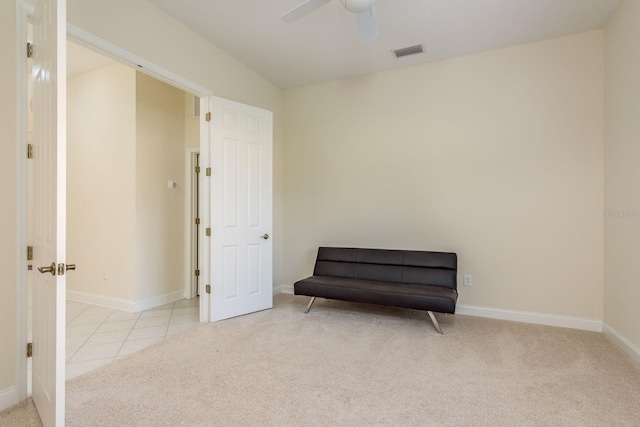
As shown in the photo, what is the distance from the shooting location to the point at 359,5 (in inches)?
81.6

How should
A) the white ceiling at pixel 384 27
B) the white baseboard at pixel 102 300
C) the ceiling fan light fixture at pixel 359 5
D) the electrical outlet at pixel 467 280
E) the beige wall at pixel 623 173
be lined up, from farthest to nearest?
the white baseboard at pixel 102 300 < the electrical outlet at pixel 467 280 < the white ceiling at pixel 384 27 < the beige wall at pixel 623 173 < the ceiling fan light fixture at pixel 359 5

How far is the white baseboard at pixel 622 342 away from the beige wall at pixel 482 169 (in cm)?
20

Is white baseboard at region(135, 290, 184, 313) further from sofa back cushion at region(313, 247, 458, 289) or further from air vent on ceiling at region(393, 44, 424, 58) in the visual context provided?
air vent on ceiling at region(393, 44, 424, 58)

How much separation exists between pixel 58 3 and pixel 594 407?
136 inches

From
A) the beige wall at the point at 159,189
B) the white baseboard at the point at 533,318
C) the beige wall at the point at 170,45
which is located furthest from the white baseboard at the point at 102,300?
the white baseboard at the point at 533,318

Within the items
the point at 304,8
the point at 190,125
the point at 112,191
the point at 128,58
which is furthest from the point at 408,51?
the point at 112,191

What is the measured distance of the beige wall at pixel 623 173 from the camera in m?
2.38

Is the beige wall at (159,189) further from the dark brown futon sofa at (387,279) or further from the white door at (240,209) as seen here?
the dark brown futon sofa at (387,279)

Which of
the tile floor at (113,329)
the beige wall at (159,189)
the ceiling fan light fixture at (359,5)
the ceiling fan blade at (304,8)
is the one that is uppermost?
the ceiling fan blade at (304,8)
